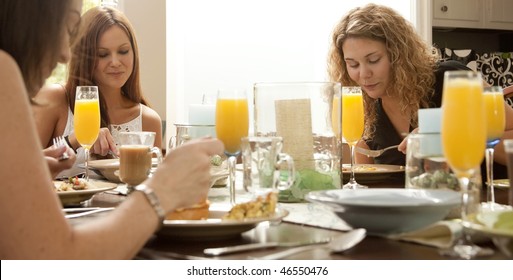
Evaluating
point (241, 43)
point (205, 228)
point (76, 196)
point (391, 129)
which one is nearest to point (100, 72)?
point (391, 129)

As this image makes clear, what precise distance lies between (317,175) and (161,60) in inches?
108

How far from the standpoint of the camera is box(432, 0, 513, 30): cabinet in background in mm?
5223

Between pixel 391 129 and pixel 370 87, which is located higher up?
pixel 370 87

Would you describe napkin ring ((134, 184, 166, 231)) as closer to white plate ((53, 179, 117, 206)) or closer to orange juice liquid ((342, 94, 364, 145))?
white plate ((53, 179, 117, 206))

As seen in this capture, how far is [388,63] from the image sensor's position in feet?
9.41

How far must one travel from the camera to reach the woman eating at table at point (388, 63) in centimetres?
283

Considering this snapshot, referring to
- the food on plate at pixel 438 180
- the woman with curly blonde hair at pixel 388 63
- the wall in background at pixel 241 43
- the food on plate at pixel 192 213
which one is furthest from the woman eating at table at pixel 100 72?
the food on plate at pixel 438 180

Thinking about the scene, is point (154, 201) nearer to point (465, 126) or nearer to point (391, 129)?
point (465, 126)

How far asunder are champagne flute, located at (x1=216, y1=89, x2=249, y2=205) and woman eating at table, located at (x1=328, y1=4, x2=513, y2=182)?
1.24 metres

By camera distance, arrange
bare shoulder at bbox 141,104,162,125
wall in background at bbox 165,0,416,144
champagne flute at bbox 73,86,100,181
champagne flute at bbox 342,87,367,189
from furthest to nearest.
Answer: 1. wall in background at bbox 165,0,416,144
2. bare shoulder at bbox 141,104,162,125
3. champagne flute at bbox 73,86,100,181
4. champagne flute at bbox 342,87,367,189

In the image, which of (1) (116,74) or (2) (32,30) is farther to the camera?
(1) (116,74)

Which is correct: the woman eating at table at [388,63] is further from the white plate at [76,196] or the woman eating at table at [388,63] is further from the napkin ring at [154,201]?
the napkin ring at [154,201]

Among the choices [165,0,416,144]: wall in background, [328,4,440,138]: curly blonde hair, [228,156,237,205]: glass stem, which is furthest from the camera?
[165,0,416,144]: wall in background

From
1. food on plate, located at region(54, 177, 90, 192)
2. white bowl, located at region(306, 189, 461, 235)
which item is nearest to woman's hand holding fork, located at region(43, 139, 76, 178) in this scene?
food on plate, located at region(54, 177, 90, 192)
